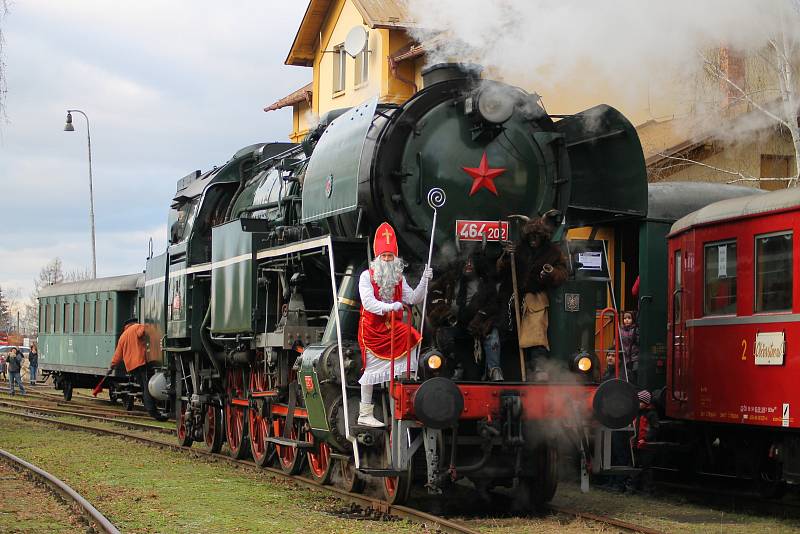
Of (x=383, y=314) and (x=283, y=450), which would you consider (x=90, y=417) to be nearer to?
(x=283, y=450)

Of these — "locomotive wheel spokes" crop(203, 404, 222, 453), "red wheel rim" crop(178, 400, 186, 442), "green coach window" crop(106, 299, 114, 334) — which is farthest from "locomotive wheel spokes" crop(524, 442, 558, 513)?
"green coach window" crop(106, 299, 114, 334)

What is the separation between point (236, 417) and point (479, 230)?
570 cm

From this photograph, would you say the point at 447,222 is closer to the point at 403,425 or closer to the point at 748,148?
the point at 403,425

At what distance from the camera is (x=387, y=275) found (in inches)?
356

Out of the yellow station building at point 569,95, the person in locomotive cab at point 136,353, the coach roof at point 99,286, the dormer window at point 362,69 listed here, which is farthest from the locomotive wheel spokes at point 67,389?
the dormer window at point 362,69

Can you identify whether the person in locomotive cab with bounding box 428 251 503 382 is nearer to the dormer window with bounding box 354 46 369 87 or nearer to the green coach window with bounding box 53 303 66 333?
the dormer window with bounding box 354 46 369 87

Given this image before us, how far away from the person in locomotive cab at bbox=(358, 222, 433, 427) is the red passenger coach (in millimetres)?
2922

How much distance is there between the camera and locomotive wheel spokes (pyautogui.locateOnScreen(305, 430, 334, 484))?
35.8ft

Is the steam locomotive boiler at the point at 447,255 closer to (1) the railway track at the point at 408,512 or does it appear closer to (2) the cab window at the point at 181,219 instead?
(1) the railway track at the point at 408,512

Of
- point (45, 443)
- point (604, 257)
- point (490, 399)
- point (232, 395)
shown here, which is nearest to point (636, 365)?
point (604, 257)

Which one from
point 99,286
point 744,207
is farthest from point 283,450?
point 99,286

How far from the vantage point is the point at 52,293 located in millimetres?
31766

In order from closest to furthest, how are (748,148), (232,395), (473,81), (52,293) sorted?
(473,81) → (232,395) → (748,148) → (52,293)

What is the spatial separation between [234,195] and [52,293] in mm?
18687
